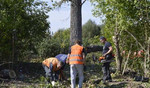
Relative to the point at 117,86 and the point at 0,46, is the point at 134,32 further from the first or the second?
the point at 0,46

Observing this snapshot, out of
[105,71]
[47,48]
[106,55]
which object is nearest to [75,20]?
[106,55]

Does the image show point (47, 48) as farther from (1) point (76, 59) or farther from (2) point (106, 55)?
(1) point (76, 59)

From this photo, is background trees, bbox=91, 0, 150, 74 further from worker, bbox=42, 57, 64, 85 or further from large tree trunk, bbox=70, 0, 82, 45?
worker, bbox=42, 57, 64, 85

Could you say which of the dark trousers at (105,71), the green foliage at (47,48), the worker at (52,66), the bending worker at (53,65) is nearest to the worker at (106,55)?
the dark trousers at (105,71)

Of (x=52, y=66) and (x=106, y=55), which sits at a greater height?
(x=106, y=55)

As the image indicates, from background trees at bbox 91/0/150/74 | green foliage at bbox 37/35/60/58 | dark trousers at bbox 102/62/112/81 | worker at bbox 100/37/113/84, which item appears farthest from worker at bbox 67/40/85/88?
green foliage at bbox 37/35/60/58

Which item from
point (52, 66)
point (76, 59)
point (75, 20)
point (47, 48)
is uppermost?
point (75, 20)

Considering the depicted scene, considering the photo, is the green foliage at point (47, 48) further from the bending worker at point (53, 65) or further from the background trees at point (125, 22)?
the bending worker at point (53, 65)

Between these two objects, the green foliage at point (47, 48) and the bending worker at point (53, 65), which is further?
the green foliage at point (47, 48)

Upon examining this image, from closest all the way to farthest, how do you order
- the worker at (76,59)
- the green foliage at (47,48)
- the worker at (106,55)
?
1. the worker at (76,59)
2. the worker at (106,55)
3. the green foliage at (47,48)

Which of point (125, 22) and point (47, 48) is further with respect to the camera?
point (47, 48)

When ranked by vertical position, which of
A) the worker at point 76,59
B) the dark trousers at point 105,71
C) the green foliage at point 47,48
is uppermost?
the green foliage at point 47,48

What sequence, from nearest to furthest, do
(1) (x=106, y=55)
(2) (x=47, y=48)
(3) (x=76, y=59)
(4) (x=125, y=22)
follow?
(3) (x=76, y=59) < (1) (x=106, y=55) < (4) (x=125, y=22) < (2) (x=47, y=48)

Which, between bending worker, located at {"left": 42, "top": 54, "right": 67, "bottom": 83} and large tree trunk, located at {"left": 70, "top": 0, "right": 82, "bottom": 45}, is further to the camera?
large tree trunk, located at {"left": 70, "top": 0, "right": 82, "bottom": 45}
